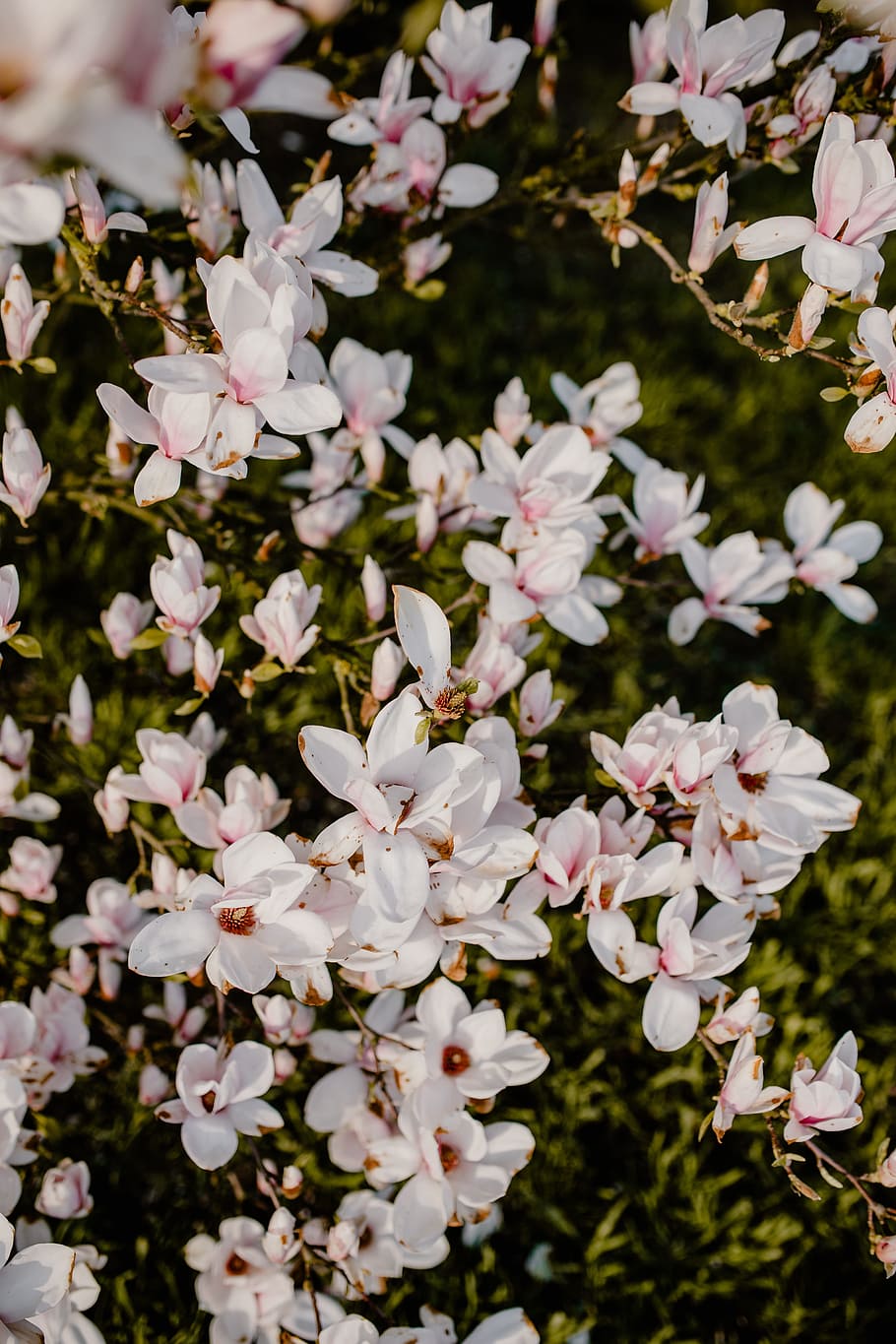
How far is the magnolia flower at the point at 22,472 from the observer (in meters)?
1.34

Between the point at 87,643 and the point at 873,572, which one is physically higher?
the point at 87,643

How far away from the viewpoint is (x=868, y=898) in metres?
2.39

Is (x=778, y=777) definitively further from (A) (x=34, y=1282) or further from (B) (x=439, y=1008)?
(A) (x=34, y=1282)

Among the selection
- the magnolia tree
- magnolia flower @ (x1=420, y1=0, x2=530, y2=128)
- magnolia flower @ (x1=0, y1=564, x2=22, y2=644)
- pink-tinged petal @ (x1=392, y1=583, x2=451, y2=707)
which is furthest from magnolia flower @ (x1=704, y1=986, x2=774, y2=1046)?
magnolia flower @ (x1=420, y1=0, x2=530, y2=128)

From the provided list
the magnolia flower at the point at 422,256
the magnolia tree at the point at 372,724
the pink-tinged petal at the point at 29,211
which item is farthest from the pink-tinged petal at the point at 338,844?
the magnolia flower at the point at 422,256

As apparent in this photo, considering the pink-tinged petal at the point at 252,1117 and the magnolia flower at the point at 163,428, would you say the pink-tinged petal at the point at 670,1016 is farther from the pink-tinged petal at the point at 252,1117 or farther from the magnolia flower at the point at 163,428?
the magnolia flower at the point at 163,428

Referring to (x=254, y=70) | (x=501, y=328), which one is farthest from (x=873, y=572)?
(x=254, y=70)

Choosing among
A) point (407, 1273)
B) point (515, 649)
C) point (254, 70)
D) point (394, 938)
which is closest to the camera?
point (254, 70)

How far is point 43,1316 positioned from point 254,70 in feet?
4.48

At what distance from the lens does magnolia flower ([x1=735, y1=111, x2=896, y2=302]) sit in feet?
3.96

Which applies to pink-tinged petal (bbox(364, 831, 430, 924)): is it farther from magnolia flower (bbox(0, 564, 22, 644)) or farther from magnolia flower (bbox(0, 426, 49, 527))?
magnolia flower (bbox(0, 426, 49, 527))

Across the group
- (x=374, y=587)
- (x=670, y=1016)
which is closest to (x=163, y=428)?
(x=374, y=587)

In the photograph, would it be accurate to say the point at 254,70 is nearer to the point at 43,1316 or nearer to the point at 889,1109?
the point at 43,1316

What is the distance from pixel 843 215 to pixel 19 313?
44.0 inches
